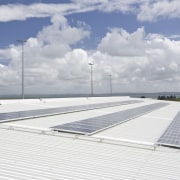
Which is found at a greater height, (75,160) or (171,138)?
(171,138)

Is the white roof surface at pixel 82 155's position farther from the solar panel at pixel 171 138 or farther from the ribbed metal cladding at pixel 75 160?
the solar panel at pixel 171 138

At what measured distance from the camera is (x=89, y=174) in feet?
35.4

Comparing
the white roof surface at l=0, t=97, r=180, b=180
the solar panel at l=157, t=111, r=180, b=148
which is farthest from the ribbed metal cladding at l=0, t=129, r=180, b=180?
the solar panel at l=157, t=111, r=180, b=148

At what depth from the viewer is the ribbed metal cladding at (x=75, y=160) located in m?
10.6

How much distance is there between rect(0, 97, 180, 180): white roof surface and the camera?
10789mm

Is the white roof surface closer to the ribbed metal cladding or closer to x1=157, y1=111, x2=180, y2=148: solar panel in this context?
the ribbed metal cladding

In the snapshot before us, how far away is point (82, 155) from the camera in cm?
1339

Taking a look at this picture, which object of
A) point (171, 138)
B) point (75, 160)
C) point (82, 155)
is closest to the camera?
point (75, 160)

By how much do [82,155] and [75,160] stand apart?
2.82 ft

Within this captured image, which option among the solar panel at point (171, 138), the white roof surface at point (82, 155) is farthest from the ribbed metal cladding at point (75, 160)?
the solar panel at point (171, 138)

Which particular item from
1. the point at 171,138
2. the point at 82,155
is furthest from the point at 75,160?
the point at 171,138

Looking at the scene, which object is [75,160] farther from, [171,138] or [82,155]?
[171,138]

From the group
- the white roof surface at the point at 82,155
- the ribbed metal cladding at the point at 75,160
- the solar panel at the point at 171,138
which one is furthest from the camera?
the solar panel at the point at 171,138

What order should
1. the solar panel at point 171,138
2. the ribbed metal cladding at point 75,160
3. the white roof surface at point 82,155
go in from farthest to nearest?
the solar panel at point 171,138
the white roof surface at point 82,155
the ribbed metal cladding at point 75,160
